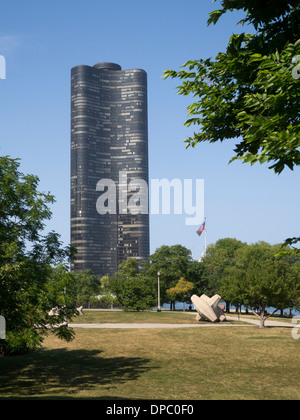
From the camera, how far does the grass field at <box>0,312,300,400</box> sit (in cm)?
1534

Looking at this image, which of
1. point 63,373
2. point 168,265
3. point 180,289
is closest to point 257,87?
point 63,373

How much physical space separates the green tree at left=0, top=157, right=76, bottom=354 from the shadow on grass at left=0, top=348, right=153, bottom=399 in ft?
4.66

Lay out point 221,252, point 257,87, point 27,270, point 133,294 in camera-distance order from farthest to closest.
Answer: point 221,252 → point 133,294 → point 27,270 → point 257,87

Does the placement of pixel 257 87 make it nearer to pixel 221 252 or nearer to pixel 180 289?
pixel 180 289

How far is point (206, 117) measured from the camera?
11031mm

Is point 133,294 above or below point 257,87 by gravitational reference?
below

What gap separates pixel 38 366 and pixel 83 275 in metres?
86.0

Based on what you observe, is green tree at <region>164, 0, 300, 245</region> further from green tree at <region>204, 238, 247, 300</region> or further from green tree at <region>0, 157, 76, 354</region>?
green tree at <region>204, 238, 247, 300</region>

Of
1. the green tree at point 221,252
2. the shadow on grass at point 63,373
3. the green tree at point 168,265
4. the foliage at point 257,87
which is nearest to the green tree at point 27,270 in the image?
the shadow on grass at point 63,373

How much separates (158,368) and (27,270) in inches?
311

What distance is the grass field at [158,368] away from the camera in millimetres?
15344

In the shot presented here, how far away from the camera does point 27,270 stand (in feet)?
54.6

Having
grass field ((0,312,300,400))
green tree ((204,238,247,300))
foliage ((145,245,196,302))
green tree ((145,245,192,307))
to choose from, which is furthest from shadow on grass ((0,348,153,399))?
green tree ((204,238,247,300))
